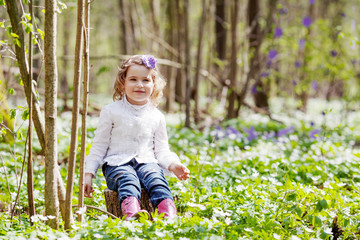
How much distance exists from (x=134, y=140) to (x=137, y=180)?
344 millimetres

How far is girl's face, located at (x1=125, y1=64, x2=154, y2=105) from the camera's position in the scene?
2.87 m

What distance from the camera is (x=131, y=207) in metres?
2.42

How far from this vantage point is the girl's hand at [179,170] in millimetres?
2756

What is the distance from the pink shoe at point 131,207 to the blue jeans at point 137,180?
0.13 ft

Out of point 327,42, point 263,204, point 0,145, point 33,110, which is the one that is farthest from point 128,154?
point 327,42

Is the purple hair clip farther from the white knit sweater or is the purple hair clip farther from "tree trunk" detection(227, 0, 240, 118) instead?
"tree trunk" detection(227, 0, 240, 118)

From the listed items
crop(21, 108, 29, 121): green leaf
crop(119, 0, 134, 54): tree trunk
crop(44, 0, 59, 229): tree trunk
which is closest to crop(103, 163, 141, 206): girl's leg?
crop(44, 0, 59, 229): tree trunk

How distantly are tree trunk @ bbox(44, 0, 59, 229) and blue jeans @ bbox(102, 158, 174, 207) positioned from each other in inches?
17.9

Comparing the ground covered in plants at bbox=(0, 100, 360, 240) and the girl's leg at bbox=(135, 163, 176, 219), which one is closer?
the ground covered in plants at bbox=(0, 100, 360, 240)

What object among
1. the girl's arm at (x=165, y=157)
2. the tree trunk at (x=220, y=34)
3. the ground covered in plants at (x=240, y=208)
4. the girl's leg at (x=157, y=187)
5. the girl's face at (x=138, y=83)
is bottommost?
the ground covered in plants at (x=240, y=208)

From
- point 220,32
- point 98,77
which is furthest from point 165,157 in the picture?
point 220,32

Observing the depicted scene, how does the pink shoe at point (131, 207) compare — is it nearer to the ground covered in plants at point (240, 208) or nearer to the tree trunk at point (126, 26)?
the ground covered in plants at point (240, 208)

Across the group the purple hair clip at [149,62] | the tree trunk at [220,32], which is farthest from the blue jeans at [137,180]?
the tree trunk at [220,32]

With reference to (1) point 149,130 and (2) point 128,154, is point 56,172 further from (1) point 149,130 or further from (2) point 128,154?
(1) point 149,130
